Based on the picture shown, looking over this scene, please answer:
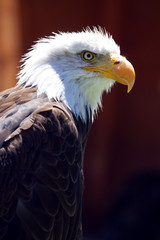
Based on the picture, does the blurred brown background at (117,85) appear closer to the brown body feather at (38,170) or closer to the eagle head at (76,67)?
the eagle head at (76,67)

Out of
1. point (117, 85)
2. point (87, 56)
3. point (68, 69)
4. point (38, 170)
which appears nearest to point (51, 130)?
point (38, 170)

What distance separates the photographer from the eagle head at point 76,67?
131 inches

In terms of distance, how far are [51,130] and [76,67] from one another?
584 millimetres

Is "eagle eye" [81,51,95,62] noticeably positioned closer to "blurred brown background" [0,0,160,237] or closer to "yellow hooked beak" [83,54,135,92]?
"yellow hooked beak" [83,54,135,92]

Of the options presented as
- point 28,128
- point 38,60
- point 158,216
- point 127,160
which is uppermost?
point 38,60

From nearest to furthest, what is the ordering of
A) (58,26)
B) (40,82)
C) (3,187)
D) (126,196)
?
(3,187) < (40,82) < (58,26) < (126,196)

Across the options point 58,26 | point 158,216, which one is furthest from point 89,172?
point 58,26

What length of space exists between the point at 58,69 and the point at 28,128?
63 centimetres

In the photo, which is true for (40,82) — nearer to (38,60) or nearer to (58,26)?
(38,60)

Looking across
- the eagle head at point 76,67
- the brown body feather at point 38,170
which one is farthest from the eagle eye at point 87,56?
the brown body feather at point 38,170

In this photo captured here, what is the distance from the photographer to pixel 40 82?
3.33 metres

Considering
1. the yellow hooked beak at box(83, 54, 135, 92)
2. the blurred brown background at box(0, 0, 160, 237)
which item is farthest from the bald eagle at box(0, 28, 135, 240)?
the blurred brown background at box(0, 0, 160, 237)

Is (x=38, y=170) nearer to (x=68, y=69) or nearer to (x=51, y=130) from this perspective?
(x=51, y=130)

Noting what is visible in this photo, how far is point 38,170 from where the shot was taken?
2992 mm
